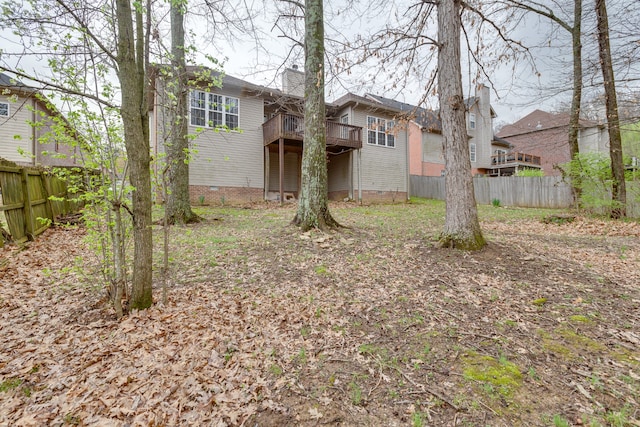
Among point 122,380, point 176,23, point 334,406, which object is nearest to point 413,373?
point 334,406

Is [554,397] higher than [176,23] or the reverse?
the reverse

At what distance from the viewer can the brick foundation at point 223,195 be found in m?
12.8

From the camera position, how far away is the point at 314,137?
6121 millimetres

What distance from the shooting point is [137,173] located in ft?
9.22

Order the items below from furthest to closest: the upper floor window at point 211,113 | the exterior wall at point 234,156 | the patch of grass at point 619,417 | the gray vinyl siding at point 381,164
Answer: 1. the gray vinyl siding at point 381,164
2. the exterior wall at point 234,156
3. the upper floor window at point 211,113
4. the patch of grass at point 619,417

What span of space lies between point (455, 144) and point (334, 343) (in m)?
3.71

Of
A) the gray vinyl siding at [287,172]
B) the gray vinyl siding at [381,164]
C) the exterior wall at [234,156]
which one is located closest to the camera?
the exterior wall at [234,156]

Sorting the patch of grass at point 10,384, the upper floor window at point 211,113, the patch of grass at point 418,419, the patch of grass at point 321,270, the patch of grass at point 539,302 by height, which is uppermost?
the upper floor window at point 211,113

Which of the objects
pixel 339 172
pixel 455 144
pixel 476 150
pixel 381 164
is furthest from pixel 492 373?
pixel 476 150

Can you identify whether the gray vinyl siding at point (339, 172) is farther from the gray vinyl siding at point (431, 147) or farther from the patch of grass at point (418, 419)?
the patch of grass at point (418, 419)

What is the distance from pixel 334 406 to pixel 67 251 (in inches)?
225

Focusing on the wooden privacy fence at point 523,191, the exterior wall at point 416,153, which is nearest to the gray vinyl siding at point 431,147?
the exterior wall at point 416,153

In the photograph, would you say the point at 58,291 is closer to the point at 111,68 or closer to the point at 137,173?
the point at 137,173

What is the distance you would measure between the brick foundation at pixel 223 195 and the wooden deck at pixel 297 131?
2.52 meters
